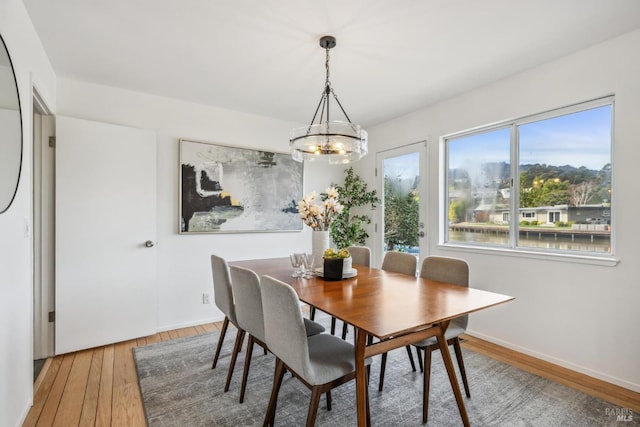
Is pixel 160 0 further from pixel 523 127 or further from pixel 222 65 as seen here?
pixel 523 127

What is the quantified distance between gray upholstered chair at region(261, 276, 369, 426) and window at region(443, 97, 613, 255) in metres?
2.15

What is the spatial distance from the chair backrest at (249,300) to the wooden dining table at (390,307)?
10.3 inches

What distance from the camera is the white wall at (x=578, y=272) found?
215 centimetres

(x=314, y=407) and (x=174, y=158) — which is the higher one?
(x=174, y=158)

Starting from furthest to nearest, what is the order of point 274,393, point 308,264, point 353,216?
point 353,216 → point 308,264 → point 274,393

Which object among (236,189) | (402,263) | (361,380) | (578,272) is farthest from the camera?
(236,189)

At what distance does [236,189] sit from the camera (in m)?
3.68

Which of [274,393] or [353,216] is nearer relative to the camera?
[274,393]

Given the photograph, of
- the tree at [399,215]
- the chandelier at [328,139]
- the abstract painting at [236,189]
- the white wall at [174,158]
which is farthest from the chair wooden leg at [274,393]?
the tree at [399,215]

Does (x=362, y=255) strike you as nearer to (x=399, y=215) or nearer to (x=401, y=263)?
(x=401, y=263)

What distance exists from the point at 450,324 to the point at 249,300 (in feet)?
4.27

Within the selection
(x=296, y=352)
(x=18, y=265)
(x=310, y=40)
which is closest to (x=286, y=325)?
(x=296, y=352)

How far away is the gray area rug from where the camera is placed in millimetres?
1817

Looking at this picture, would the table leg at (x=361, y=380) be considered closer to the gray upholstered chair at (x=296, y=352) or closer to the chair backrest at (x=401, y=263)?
the gray upholstered chair at (x=296, y=352)
